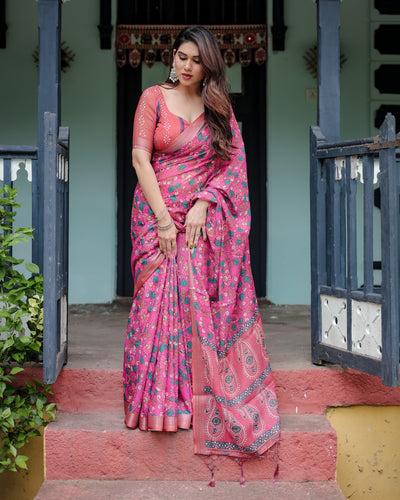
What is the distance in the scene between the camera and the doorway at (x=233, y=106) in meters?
6.18

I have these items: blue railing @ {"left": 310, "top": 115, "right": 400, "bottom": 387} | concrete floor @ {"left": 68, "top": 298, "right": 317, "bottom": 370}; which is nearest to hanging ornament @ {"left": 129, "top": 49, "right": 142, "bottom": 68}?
concrete floor @ {"left": 68, "top": 298, "right": 317, "bottom": 370}

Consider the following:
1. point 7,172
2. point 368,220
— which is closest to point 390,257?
point 368,220

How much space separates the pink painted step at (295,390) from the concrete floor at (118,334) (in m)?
0.07

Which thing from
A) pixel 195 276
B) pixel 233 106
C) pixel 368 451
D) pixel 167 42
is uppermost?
pixel 167 42

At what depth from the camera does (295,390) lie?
3561 mm

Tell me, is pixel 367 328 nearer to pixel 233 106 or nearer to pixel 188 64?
pixel 188 64

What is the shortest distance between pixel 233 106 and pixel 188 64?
3102mm

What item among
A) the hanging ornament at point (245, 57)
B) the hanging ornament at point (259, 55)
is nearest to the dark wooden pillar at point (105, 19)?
the hanging ornament at point (245, 57)

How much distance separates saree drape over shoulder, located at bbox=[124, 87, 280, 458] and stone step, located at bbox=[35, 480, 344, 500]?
0.54ft

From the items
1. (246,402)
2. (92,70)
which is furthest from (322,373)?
(92,70)

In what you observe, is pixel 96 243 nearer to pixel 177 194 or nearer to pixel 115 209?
pixel 115 209

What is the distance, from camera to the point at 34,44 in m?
6.16

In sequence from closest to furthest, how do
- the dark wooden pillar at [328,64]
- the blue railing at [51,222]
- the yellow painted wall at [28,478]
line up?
the blue railing at [51,222], the yellow painted wall at [28,478], the dark wooden pillar at [328,64]

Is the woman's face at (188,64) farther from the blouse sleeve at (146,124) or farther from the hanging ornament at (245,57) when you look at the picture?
the hanging ornament at (245,57)
